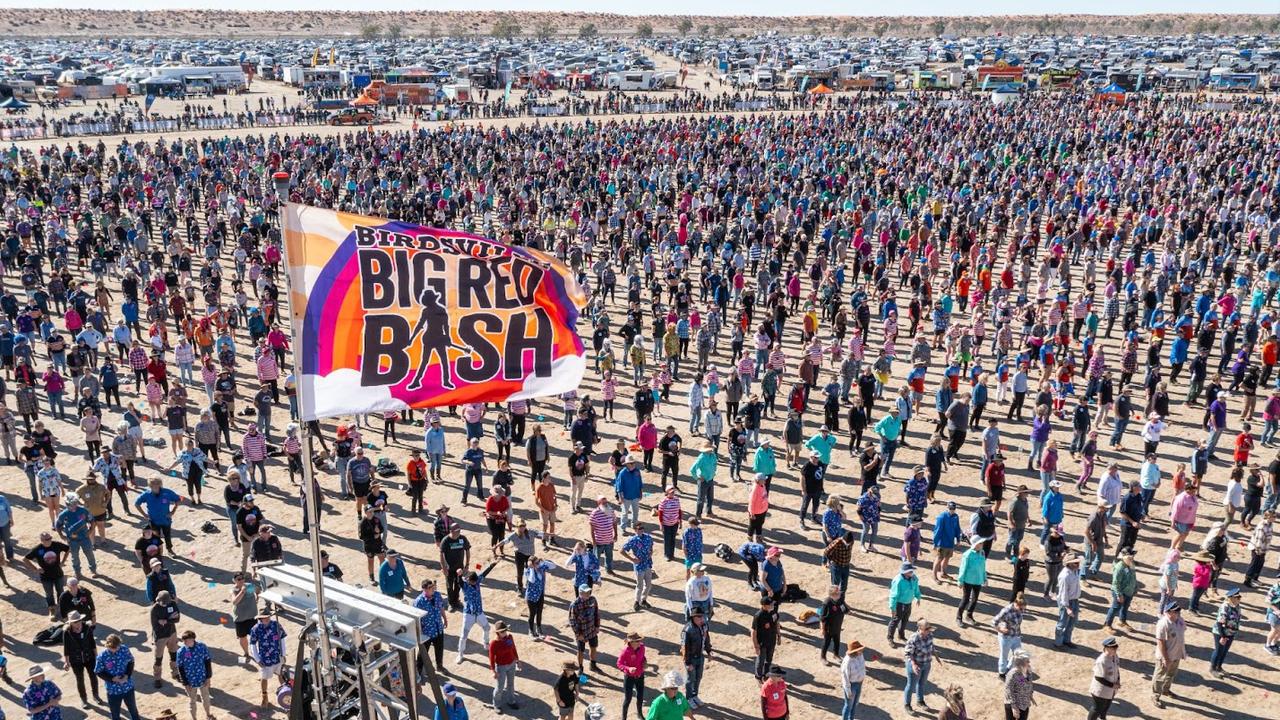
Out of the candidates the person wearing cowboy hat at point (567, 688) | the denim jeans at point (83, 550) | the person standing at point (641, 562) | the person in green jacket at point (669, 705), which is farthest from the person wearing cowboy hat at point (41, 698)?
the person standing at point (641, 562)

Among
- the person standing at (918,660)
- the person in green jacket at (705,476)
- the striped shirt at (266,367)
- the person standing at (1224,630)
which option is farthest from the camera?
the striped shirt at (266,367)

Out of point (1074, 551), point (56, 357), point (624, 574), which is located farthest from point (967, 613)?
point (56, 357)

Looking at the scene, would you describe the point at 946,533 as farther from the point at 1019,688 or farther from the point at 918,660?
the point at 1019,688

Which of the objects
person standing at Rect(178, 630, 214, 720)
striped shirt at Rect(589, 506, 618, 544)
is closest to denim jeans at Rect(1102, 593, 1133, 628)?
striped shirt at Rect(589, 506, 618, 544)

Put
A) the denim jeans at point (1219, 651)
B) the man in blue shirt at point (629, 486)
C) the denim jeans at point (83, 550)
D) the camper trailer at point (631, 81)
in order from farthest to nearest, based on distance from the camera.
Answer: the camper trailer at point (631, 81) < the man in blue shirt at point (629, 486) < the denim jeans at point (83, 550) < the denim jeans at point (1219, 651)

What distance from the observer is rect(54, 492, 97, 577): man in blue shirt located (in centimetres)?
1272

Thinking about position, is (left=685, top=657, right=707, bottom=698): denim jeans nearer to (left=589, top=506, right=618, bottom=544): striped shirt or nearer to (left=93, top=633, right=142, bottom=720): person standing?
(left=589, top=506, right=618, bottom=544): striped shirt

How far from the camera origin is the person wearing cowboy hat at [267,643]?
1020 cm

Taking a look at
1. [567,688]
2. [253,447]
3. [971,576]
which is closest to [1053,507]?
[971,576]

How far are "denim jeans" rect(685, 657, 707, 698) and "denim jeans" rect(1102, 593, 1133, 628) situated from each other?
17.1 feet

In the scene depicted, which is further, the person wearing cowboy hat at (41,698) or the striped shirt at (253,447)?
the striped shirt at (253,447)

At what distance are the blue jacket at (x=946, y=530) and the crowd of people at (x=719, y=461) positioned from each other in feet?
0.90

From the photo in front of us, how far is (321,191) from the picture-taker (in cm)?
3600

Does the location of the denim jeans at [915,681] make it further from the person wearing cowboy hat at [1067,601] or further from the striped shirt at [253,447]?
the striped shirt at [253,447]
